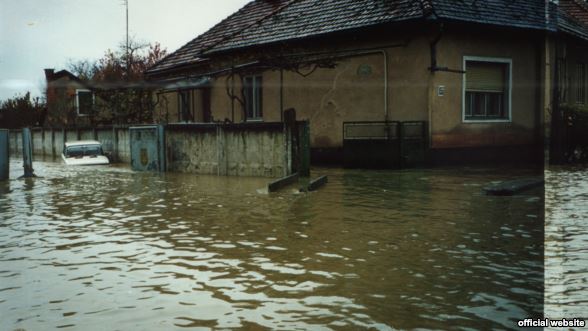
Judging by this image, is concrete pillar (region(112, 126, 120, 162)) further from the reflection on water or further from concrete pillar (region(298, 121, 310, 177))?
the reflection on water

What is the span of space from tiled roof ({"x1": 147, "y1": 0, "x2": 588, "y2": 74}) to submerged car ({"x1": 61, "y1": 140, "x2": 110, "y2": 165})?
219 inches

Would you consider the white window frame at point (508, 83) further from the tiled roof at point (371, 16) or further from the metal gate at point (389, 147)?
the metal gate at point (389, 147)

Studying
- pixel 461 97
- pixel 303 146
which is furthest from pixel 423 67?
pixel 303 146

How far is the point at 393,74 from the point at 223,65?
29.6ft

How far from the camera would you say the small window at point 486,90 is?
18.2 meters

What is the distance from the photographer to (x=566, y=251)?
6.14 m

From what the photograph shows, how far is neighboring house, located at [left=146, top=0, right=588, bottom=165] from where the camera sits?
17297 mm

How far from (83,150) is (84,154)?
26 cm

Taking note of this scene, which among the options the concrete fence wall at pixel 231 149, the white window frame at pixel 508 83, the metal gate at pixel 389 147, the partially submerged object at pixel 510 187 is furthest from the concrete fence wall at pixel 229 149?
the white window frame at pixel 508 83

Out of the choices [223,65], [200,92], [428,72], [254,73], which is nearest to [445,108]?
[428,72]

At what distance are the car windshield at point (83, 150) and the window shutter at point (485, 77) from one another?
15.3 m

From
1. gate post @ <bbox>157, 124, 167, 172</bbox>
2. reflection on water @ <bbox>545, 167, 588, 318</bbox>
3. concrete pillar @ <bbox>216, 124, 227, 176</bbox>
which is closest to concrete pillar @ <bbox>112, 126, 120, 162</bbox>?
gate post @ <bbox>157, 124, 167, 172</bbox>

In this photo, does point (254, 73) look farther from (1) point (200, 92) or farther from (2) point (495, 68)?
(2) point (495, 68)

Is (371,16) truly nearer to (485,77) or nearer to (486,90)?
(485,77)
